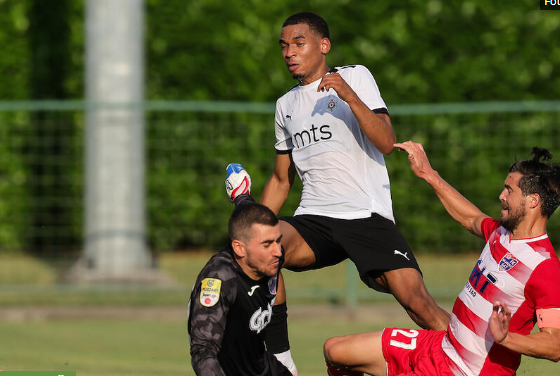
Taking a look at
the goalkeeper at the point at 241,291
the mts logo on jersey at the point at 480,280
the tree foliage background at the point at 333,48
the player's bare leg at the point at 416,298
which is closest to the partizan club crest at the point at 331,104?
the player's bare leg at the point at 416,298

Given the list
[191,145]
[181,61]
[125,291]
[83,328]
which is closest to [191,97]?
[181,61]

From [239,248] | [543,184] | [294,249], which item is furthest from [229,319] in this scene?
[543,184]

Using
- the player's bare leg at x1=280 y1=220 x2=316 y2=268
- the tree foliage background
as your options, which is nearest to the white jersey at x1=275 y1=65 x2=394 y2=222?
the player's bare leg at x1=280 y1=220 x2=316 y2=268

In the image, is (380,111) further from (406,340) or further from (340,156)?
(406,340)

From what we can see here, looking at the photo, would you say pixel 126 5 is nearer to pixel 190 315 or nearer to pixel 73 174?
pixel 73 174

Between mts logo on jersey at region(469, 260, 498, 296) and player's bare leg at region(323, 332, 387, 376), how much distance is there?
2.37 ft

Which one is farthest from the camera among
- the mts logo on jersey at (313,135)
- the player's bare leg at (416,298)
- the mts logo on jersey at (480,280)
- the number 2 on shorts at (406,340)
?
the mts logo on jersey at (313,135)

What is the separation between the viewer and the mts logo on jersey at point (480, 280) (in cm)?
542

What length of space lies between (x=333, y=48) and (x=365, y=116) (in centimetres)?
708

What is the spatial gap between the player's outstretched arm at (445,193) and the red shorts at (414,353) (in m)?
0.72

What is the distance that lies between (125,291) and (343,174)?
515 cm

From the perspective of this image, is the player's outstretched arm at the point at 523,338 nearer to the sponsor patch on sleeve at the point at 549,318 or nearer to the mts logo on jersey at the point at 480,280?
the sponsor patch on sleeve at the point at 549,318

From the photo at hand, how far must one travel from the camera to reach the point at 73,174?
488 inches

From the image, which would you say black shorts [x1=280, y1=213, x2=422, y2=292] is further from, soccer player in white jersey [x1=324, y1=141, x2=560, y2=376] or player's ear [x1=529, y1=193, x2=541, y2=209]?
player's ear [x1=529, y1=193, x2=541, y2=209]
